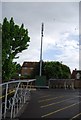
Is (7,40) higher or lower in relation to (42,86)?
higher

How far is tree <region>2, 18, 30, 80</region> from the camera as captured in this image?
1416 inches

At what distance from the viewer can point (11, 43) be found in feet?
125

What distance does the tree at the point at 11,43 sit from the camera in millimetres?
35969

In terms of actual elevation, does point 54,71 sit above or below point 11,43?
below

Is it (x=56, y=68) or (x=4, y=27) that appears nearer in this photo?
(x=4, y=27)

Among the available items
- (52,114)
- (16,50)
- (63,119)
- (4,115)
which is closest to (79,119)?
(63,119)

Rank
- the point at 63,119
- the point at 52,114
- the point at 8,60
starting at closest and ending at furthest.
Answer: the point at 63,119, the point at 52,114, the point at 8,60

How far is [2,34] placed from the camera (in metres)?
37.9

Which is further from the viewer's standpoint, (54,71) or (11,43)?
(54,71)

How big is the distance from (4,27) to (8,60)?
176 inches

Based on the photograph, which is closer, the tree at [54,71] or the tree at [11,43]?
the tree at [11,43]

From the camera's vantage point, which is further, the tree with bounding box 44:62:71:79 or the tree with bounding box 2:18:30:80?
the tree with bounding box 44:62:71:79

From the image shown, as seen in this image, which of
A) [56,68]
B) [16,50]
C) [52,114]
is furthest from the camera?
[56,68]

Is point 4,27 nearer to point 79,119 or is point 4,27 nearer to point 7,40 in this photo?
point 7,40
